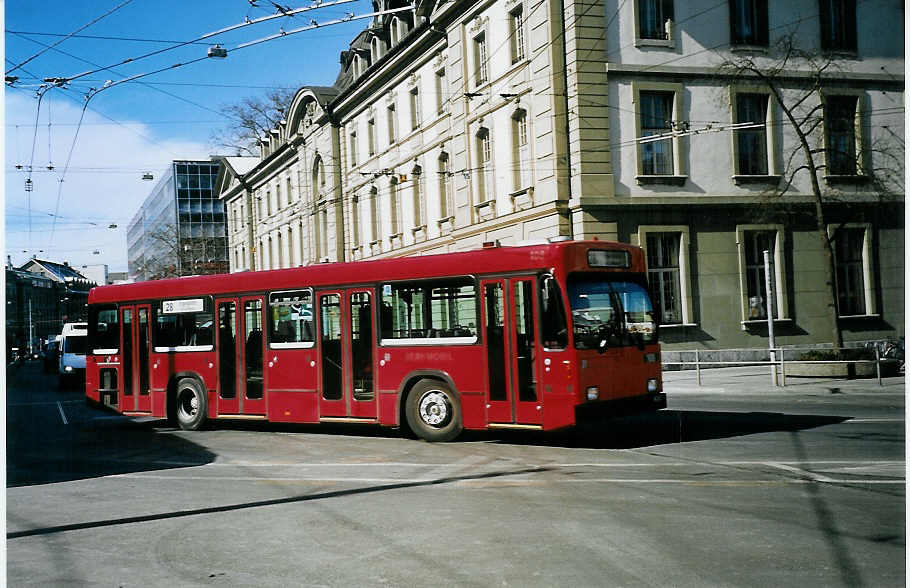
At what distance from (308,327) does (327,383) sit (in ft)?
3.26

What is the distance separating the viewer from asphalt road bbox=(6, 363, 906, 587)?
6.22 m

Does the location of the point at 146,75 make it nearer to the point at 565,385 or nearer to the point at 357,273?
the point at 357,273

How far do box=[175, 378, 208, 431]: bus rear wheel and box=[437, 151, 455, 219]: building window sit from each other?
1794 centimetres

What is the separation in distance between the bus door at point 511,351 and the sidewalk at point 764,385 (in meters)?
9.44

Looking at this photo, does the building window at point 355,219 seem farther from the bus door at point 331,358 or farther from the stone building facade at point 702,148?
the bus door at point 331,358

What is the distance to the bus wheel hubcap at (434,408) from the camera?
1373 centimetres

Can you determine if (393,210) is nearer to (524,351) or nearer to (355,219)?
(355,219)

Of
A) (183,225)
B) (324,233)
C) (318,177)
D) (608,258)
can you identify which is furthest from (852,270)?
(183,225)

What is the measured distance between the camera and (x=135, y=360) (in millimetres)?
18188

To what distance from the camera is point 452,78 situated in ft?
109

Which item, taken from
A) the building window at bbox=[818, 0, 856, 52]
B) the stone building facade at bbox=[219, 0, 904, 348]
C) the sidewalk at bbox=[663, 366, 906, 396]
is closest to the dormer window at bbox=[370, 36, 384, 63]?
the stone building facade at bbox=[219, 0, 904, 348]

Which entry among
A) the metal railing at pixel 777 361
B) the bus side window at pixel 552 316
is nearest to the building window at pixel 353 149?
the metal railing at pixel 777 361

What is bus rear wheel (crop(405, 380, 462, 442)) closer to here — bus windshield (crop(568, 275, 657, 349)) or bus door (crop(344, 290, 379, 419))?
bus door (crop(344, 290, 379, 419))

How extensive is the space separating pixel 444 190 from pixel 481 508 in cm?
2707
